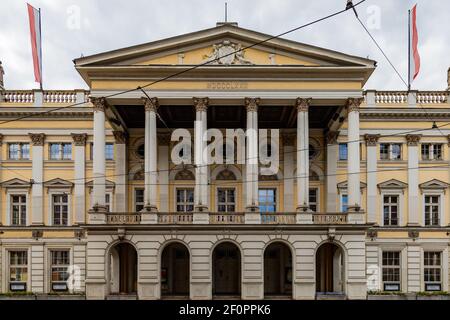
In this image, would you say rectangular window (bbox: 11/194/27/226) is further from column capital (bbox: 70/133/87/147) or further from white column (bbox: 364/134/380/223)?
white column (bbox: 364/134/380/223)

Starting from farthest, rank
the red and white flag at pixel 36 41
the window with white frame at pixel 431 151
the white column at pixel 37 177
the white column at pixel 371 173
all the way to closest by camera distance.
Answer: the red and white flag at pixel 36 41, the window with white frame at pixel 431 151, the white column at pixel 37 177, the white column at pixel 371 173

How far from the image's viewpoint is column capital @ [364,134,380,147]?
136 ft

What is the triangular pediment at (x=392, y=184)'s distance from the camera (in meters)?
41.5

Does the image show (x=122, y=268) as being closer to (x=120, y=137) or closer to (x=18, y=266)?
(x=120, y=137)

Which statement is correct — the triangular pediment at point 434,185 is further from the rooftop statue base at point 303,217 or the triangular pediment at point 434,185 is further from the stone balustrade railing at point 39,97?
the stone balustrade railing at point 39,97

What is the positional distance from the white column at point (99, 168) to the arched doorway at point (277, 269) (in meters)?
12.7

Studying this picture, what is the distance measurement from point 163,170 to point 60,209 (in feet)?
29.5

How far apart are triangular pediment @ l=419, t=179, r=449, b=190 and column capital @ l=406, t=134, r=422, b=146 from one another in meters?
3.11

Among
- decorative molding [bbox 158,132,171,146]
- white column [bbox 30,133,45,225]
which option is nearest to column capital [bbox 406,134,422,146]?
decorative molding [bbox 158,132,171,146]

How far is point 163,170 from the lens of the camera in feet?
130

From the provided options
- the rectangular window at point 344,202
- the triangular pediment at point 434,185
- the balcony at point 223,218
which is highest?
the triangular pediment at point 434,185

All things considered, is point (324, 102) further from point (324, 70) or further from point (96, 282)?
point (96, 282)

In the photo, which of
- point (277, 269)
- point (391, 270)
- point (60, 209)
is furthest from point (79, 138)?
point (391, 270)

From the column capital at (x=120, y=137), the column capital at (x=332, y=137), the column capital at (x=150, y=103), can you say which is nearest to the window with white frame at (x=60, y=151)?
the column capital at (x=120, y=137)
